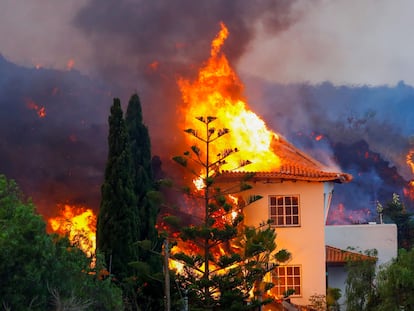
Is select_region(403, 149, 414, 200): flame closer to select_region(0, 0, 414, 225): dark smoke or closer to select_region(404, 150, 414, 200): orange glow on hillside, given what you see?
select_region(404, 150, 414, 200): orange glow on hillside

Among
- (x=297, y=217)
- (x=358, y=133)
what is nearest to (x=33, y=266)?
(x=297, y=217)

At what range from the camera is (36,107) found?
25.1 metres

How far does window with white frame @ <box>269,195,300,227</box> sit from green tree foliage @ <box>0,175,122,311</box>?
29.6 ft

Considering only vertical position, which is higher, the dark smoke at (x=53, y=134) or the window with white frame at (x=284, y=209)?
the dark smoke at (x=53, y=134)

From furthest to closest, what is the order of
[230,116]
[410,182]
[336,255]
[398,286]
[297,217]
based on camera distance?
[410,182], [336,255], [230,116], [297,217], [398,286]

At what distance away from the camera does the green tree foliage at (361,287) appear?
14602 millimetres

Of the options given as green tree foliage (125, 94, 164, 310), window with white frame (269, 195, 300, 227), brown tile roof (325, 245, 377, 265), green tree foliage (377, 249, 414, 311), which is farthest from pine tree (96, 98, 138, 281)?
brown tile roof (325, 245, 377, 265)

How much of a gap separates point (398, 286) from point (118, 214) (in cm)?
632

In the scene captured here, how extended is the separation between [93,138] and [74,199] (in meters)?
2.76

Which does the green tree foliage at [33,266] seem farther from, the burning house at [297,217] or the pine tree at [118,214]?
the burning house at [297,217]

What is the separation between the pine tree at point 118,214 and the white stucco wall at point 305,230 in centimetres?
470

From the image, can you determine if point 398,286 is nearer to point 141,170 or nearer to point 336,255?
point 336,255

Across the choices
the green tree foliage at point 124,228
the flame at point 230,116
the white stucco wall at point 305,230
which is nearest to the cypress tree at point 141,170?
the green tree foliage at point 124,228

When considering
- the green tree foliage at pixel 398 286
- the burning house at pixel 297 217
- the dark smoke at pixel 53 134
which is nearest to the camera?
the green tree foliage at pixel 398 286
